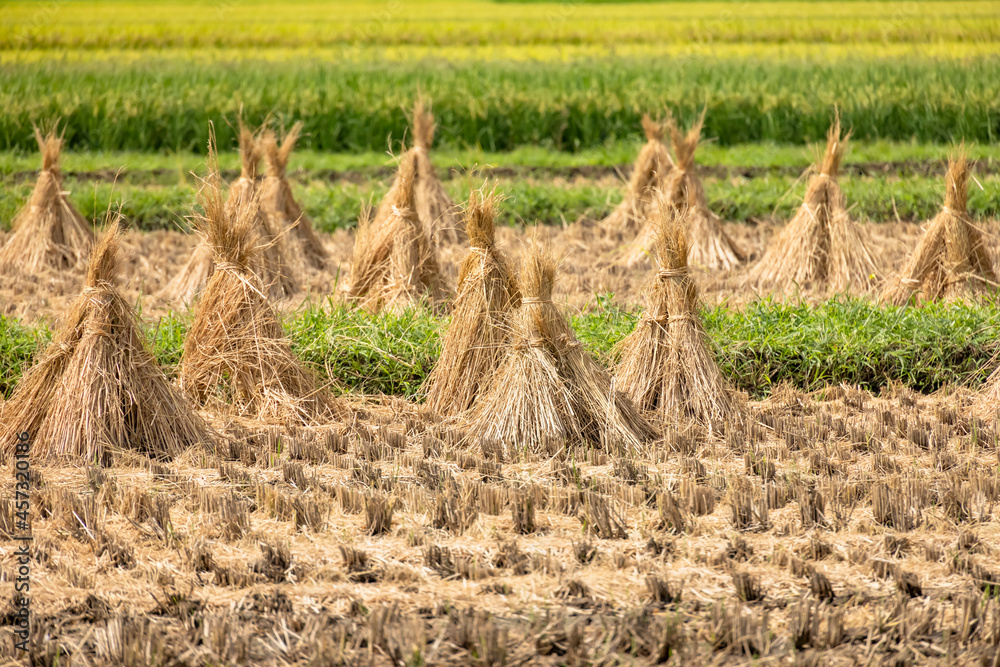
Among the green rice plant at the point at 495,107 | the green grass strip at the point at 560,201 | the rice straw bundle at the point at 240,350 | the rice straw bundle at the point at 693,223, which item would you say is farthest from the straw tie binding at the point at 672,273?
the green rice plant at the point at 495,107

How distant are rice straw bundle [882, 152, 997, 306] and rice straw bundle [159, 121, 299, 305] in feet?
13.9

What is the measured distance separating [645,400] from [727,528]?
4.26 feet

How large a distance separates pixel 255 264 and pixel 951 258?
181 inches

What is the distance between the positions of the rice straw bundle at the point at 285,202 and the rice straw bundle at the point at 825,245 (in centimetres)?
363

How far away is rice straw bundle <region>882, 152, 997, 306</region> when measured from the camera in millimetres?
6422

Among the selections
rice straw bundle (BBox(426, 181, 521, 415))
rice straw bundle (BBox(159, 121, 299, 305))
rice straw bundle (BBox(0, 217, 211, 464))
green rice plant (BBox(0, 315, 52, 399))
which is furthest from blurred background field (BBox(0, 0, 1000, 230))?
rice straw bundle (BBox(0, 217, 211, 464))

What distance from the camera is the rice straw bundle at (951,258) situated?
21.1 ft

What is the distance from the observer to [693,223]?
27.5 ft

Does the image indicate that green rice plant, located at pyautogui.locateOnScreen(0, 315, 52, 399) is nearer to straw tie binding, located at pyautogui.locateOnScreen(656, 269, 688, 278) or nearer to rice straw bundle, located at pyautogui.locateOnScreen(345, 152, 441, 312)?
rice straw bundle, located at pyautogui.locateOnScreen(345, 152, 441, 312)

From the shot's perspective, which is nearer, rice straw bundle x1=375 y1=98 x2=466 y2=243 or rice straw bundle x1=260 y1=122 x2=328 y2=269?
rice straw bundle x1=260 y1=122 x2=328 y2=269

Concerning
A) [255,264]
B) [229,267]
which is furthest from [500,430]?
[255,264]

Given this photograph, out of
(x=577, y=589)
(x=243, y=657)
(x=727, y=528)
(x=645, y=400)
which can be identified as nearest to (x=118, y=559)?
(x=243, y=657)

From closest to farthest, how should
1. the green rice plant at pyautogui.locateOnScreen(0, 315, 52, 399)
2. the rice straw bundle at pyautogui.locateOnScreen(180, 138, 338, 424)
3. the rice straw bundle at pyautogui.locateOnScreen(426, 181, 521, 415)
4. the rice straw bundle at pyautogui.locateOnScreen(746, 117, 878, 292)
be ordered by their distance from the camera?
1. the rice straw bundle at pyautogui.locateOnScreen(426, 181, 521, 415)
2. the rice straw bundle at pyautogui.locateOnScreen(180, 138, 338, 424)
3. the green rice plant at pyautogui.locateOnScreen(0, 315, 52, 399)
4. the rice straw bundle at pyautogui.locateOnScreen(746, 117, 878, 292)

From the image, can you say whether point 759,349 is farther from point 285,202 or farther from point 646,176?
point 285,202
